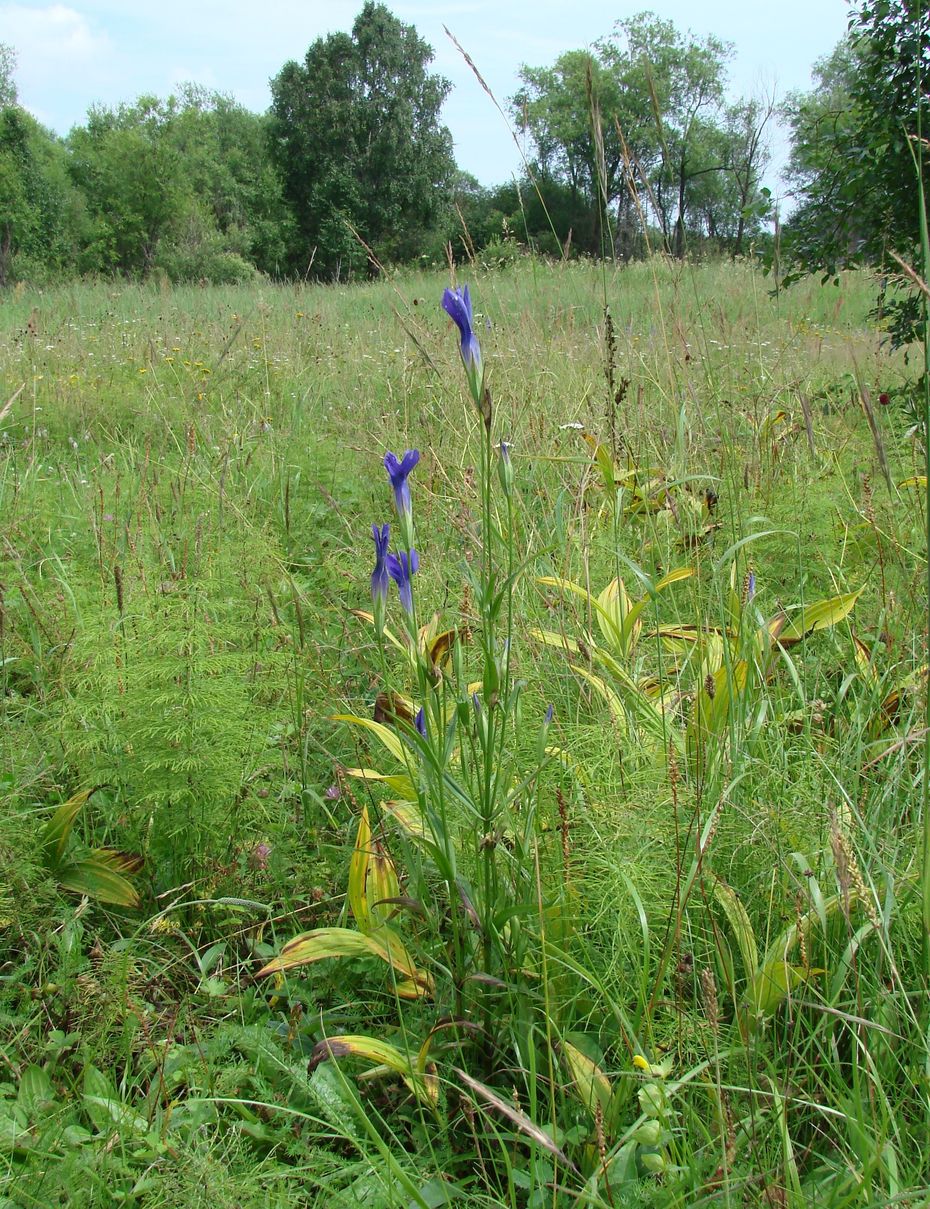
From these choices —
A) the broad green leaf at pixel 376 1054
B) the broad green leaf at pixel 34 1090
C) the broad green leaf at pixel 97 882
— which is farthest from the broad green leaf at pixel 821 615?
the broad green leaf at pixel 34 1090

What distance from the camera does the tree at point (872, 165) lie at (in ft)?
9.12

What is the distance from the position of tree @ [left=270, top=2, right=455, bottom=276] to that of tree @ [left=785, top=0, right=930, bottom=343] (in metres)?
33.1

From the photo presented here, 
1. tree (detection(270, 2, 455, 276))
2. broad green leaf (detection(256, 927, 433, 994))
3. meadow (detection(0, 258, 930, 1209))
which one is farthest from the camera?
tree (detection(270, 2, 455, 276))

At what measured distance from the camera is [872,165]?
9.53 feet

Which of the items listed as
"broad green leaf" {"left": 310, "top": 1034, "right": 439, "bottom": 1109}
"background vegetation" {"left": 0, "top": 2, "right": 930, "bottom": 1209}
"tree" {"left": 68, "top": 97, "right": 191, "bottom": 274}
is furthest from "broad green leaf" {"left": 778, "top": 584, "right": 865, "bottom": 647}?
"tree" {"left": 68, "top": 97, "right": 191, "bottom": 274}

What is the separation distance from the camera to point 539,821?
4.53 feet

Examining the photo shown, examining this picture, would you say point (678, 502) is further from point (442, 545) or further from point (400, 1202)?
point (400, 1202)

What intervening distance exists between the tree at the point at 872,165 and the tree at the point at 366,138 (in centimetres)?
3306

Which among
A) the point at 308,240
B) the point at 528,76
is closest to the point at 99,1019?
the point at 308,240

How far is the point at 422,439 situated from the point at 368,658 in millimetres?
1401

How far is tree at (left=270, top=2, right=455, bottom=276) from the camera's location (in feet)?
115

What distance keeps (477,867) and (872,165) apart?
2.80 metres

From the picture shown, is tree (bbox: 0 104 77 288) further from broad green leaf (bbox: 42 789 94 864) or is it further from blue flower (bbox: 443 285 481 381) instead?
blue flower (bbox: 443 285 481 381)

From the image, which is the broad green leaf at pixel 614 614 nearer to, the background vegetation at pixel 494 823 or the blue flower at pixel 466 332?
the background vegetation at pixel 494 823
